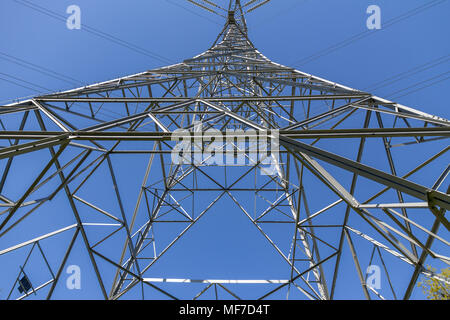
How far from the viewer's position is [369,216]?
3.90m

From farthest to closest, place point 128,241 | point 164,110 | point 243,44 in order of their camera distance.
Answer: point 243,44 → point 128,241 → point 164,110

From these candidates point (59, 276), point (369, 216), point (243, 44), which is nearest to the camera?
Result: point (369, 216)

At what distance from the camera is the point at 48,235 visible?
747 centimetres
